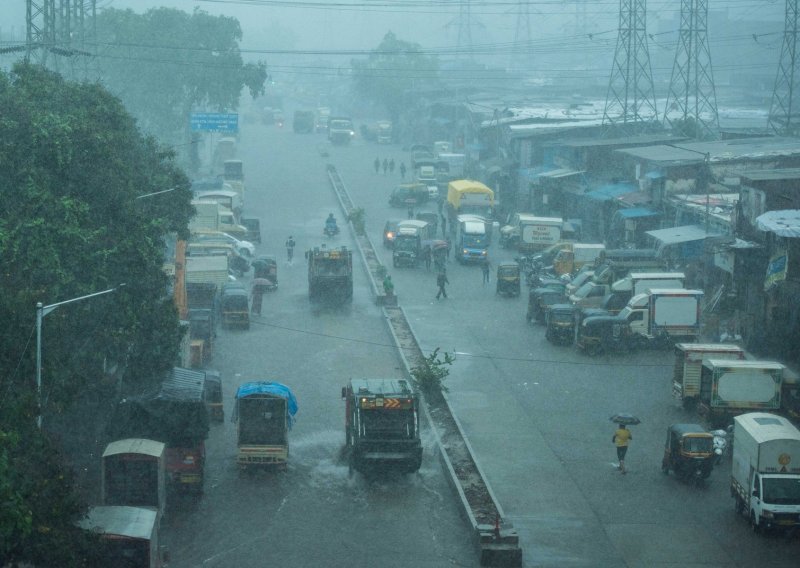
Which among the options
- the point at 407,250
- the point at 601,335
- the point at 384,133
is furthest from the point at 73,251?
the point at 384,133

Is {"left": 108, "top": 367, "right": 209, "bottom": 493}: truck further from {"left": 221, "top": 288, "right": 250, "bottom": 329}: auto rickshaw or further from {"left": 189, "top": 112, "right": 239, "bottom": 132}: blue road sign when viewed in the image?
{"left": 189, "top": 112, "right": 239, "bottom": 132}: blue road sign

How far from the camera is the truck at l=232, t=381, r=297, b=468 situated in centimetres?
1802

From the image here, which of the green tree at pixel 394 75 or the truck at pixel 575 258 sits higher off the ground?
the green tree at pixel 394 75

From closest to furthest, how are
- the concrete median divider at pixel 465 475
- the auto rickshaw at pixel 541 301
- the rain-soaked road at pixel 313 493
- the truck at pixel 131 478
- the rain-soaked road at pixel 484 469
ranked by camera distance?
the concrete median divider at pixel 465 475, the rain-soaked road at pixel 313 493, the rain-soaked road at pixel 484 469, the truck at pixel 131 478, the auto rickshaw at pixel 541 301

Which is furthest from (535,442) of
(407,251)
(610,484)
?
(407,251)

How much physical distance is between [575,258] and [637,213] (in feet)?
11.8

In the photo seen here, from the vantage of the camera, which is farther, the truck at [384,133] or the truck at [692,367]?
the truck at [384,133]

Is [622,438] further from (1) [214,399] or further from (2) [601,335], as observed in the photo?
(2) [601,335]

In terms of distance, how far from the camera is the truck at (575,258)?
35281 millimetres

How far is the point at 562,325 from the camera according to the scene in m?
27.4

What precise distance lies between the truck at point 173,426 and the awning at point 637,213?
2276 cm

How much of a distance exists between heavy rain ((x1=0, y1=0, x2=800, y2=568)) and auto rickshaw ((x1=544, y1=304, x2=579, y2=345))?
57mm

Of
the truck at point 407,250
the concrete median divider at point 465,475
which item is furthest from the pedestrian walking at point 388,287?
the truck at point 407,250

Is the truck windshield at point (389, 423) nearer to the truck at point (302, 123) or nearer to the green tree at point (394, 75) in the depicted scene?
the green tree at point (394, 75)
